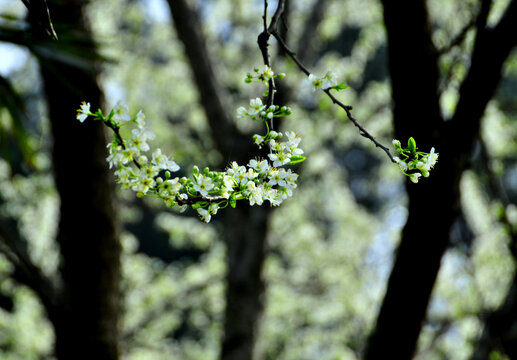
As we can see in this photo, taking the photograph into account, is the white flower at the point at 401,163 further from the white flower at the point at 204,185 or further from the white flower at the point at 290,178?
the white flower at the point at 204,185

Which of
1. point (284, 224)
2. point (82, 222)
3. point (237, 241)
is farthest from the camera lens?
point (284, 224)

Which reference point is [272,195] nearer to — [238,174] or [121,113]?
[238,174]

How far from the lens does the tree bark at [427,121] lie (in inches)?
64.5

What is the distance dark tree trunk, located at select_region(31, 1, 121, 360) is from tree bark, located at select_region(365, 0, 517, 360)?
4.63 ft

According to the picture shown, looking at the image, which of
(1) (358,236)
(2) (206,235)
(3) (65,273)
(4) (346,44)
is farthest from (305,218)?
(4) (346,44)

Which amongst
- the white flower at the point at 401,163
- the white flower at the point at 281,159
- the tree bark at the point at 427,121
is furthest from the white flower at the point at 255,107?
the tree bark at the point at 427,121

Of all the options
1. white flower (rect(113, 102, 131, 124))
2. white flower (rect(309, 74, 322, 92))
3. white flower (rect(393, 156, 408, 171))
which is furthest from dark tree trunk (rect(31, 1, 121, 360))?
white flower (rect(393, 156, 408, 171))

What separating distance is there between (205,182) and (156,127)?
4884 millimetres

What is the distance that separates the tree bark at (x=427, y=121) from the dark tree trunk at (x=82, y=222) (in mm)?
1410

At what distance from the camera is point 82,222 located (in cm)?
226

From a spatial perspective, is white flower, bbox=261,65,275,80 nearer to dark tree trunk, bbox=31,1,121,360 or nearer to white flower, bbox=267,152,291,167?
white flower, bbox=267,152,291,167

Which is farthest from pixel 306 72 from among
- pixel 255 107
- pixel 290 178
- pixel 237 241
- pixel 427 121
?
pixel 237 241

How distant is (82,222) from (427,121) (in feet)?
5.48

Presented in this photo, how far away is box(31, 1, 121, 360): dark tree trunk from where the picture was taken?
7.25 ft
